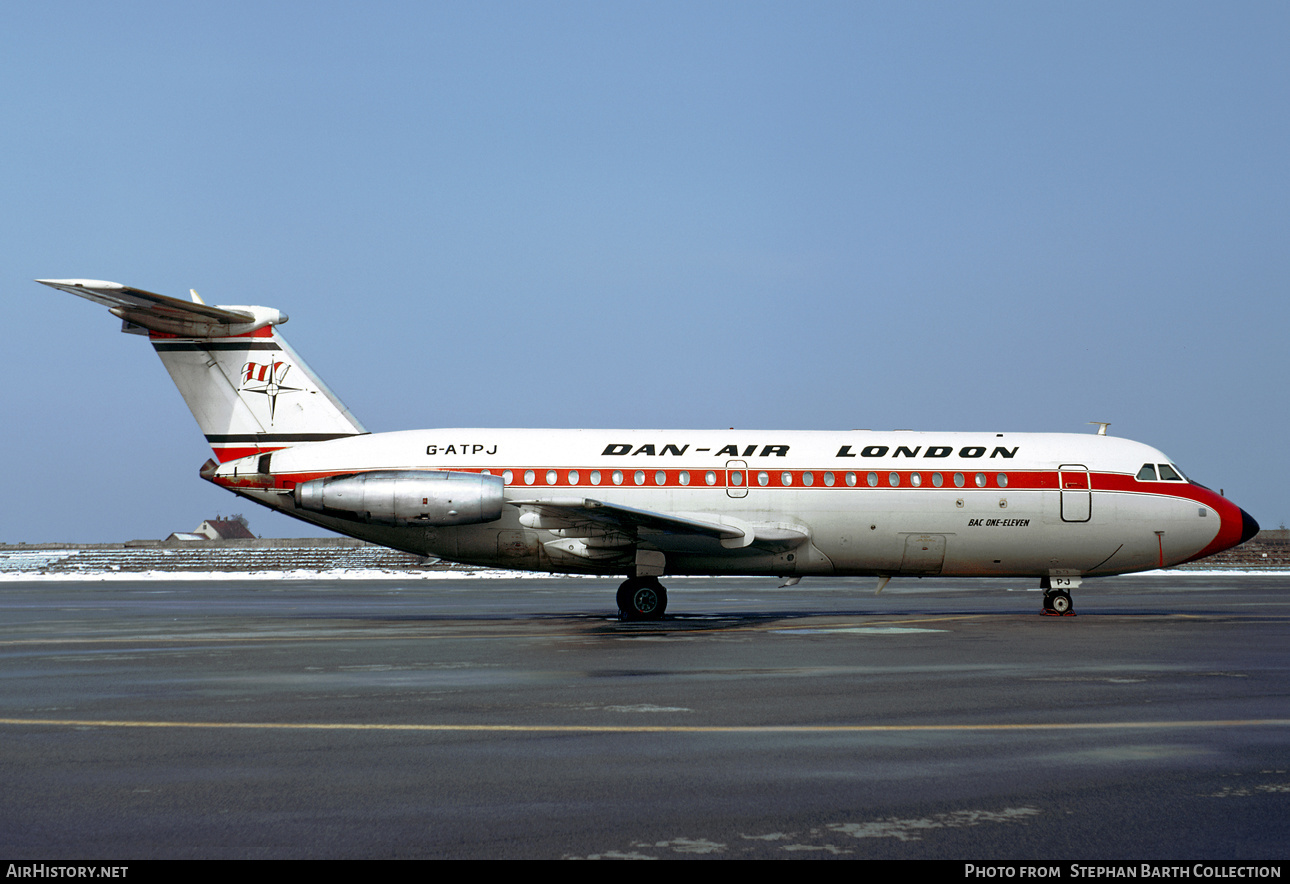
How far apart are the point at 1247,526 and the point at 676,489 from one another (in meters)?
12.8

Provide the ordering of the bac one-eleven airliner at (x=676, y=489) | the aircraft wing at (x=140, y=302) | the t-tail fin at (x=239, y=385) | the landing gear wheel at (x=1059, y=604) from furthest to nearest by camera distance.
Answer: the landing gear wheel at (x=1059, y=604) → the t-tail fin at (x=239, y=385) → the bac one-eleven airliner at (x=676, y=489) → the aircraft wing at (x=140, y=302)

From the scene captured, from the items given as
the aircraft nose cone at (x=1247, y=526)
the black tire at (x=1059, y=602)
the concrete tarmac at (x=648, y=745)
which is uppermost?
the aircraft nose cone at (x=1247, y=526)

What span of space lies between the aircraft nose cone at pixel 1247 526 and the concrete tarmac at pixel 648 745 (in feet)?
20.2

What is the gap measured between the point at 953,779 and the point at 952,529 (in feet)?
55.5

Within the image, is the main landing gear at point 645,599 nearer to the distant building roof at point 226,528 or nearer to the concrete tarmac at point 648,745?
the concrete tarmac at point 648,745

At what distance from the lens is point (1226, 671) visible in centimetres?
1370

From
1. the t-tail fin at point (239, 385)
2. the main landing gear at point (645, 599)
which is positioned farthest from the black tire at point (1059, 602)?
the t-tail fin at point (239, 385)

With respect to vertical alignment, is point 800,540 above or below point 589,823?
above

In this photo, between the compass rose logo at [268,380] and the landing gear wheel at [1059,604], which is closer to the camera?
the compass rose logo at [268,380]

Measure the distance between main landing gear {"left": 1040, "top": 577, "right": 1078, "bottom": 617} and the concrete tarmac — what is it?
4.79 m

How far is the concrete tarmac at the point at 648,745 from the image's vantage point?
235 inches

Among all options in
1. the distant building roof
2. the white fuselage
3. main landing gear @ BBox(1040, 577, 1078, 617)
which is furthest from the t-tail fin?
the distant building roof
